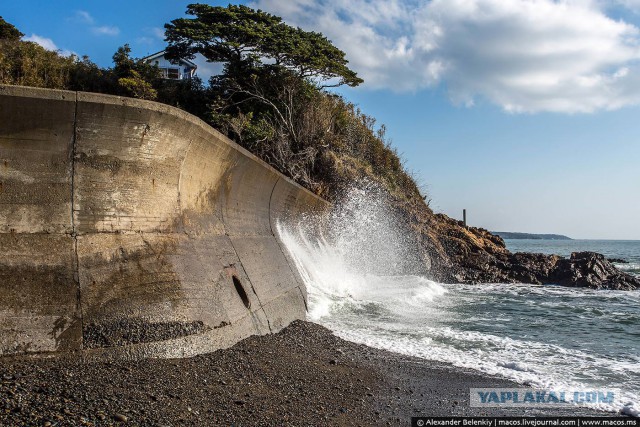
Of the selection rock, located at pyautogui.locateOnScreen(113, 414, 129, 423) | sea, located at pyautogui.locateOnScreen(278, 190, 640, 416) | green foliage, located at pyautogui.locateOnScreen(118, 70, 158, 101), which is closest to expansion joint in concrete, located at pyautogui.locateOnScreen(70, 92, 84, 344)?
rock, located at pyautogui.locateOnScreen(113, 414, 129, 423)

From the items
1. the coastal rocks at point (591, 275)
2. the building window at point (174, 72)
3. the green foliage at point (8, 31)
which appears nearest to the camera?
the green foliage at point (8, 31)

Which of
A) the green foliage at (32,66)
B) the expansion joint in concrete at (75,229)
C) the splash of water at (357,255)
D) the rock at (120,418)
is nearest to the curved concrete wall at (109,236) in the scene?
the expansion joint in concrete at (75,229)

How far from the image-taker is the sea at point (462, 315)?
264 inches

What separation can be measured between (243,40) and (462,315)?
11.5 metres

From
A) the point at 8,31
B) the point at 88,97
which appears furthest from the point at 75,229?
the point at 8,31

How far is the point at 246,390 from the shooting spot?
4656 millimetres

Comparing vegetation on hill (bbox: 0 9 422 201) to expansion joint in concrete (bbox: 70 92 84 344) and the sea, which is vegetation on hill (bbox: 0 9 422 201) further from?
expansion joint in concrete (bbox: 70 92 84 344)

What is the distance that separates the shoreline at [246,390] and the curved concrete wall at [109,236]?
0.34 m

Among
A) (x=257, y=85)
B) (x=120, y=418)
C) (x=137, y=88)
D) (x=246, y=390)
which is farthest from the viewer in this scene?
(x=257, y=85)

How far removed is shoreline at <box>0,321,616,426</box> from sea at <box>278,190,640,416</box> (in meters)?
1.05

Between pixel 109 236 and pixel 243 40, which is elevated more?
pixel 243 40

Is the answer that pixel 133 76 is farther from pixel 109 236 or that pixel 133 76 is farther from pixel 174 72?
pixel 174 72

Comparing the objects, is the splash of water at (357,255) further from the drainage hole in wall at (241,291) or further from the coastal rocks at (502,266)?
the drainage hole in wall at (241,291)

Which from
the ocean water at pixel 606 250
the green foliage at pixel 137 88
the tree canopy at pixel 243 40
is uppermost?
the tree canopy at pixel 243 40
